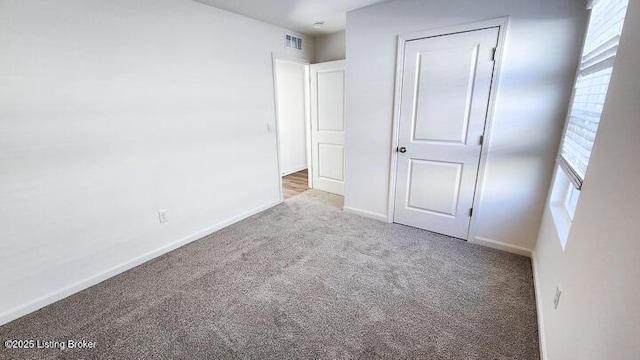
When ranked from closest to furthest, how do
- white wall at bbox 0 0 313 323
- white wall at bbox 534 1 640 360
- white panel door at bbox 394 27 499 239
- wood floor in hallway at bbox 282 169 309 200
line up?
1. white wall at bbox 534 1 640 360
2. white wall at bbox 0 0 313 323
3. white panel door at bbox 394 27 499 239
4. wood floor in hallway at bbox 282 169 309 200

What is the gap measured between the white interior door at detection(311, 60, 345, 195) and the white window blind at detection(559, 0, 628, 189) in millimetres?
2410

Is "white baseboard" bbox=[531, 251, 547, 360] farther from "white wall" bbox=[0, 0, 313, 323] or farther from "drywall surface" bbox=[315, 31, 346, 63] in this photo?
"drywall surface" bbox=[315, 31, 346, 63]

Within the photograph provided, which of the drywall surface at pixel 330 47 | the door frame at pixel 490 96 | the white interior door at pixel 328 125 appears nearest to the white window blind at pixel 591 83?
the door frame at pixel 490 96

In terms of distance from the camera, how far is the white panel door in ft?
7.75

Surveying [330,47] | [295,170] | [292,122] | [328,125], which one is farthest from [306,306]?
[292,122]

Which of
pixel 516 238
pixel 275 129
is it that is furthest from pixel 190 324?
pixel 516 238

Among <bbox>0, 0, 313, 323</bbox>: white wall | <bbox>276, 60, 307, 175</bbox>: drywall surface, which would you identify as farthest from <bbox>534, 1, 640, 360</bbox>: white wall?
<bbox>276, 60, 307, 175</bbox>: drywall surface

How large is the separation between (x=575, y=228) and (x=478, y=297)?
90 centimetres

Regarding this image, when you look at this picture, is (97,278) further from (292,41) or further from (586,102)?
(586,102)

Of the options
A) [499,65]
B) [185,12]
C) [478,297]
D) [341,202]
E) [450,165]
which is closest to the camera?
[478,297]

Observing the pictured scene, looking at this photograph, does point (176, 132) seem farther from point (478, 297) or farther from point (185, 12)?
point (478, 297)

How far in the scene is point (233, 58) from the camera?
288cm

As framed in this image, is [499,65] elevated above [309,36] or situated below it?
below

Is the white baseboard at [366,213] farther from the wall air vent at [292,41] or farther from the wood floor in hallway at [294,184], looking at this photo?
the wall air vent at [292,41]
